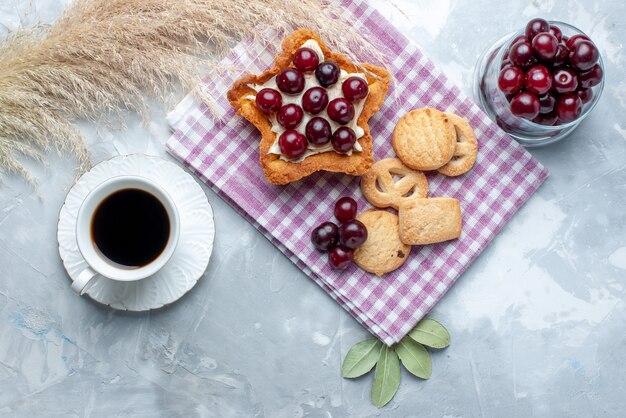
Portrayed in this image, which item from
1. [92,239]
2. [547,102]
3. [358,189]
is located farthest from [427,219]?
[92,239]

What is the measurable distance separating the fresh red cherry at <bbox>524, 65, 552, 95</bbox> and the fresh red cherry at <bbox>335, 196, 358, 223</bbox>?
60 cm

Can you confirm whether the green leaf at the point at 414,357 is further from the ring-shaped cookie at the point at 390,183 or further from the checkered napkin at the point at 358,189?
the ring-shaped cookie at the point at 390,183

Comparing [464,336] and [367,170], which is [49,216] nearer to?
[367,170]

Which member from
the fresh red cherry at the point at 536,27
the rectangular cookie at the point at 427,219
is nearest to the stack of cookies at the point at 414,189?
the rectangular cookie at the point at 427,219

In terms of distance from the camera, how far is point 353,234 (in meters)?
1.93

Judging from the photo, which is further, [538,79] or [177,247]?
[177,247]

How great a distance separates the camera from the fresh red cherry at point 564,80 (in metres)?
1.83

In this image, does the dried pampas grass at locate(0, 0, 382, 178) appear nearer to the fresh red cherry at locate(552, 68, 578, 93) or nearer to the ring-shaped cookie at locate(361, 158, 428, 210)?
the ring-shaped cookie at locate(361, 158, 428, 210)

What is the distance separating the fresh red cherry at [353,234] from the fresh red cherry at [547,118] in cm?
60

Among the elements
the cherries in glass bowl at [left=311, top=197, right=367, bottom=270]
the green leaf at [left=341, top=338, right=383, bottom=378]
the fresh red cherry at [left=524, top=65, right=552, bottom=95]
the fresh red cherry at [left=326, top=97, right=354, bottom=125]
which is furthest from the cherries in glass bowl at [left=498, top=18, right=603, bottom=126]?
the green leaf at [left=341, top=338, right=383, bottom=378]

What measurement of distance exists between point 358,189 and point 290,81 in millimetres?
419

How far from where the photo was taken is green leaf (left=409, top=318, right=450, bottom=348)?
2.09m

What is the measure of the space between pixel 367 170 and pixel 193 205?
533mm

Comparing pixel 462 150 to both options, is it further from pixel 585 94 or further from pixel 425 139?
pixel 585 94
